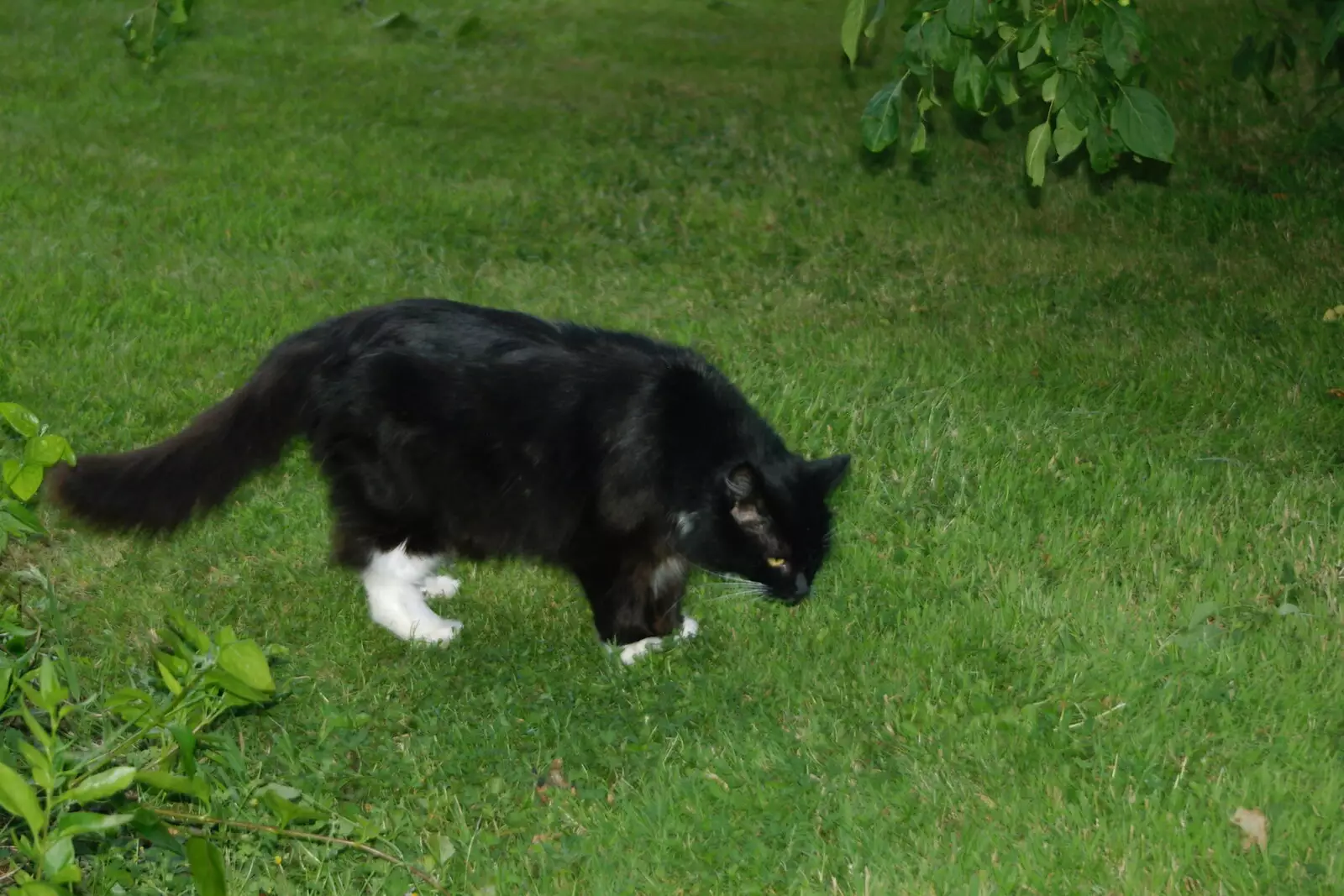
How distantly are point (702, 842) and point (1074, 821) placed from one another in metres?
1.03

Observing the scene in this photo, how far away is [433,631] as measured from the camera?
522 centimetres

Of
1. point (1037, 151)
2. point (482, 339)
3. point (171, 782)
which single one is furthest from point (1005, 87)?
point (171, 782)

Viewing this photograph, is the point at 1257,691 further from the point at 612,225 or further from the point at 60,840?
the point at 612,225

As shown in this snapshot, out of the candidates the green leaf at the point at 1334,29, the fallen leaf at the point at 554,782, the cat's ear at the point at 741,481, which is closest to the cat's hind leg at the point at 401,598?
the fallen leaf at the point at 554,782

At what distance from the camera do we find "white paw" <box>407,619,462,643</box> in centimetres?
518

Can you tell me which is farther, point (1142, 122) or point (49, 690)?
point (1142, 122)

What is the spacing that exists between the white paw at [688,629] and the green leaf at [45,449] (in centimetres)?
265

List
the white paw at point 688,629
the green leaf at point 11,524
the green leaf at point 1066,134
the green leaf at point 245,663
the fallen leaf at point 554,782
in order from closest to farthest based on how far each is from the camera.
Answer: the green leaf at point 245,663, the green leaf at point 11,524, the fallen leaf at point 554,782, the green leaf at point 1066,134, the white paw at point 688,629

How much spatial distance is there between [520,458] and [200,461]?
1.15m

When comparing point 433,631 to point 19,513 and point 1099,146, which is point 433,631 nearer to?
point 19,513

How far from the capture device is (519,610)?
17.9ft

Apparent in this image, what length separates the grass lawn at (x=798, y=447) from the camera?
4027 mm

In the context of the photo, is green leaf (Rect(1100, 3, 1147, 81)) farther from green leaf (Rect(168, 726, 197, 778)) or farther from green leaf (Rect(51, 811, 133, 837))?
green leaf (Rect(51, 811, 133, 837))

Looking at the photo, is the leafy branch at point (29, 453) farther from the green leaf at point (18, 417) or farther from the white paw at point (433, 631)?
the white paw at point (433, 631)
